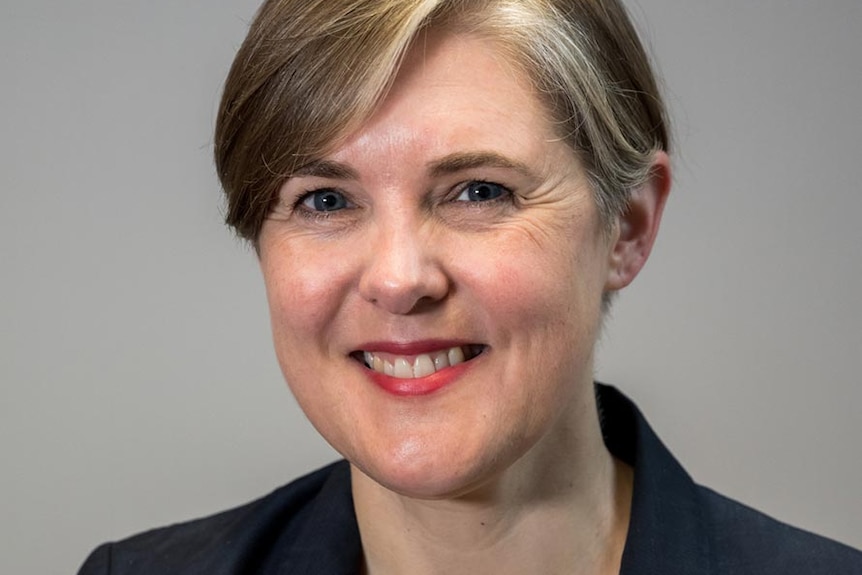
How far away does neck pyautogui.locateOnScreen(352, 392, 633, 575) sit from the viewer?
8.15 feet

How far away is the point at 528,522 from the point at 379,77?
744 mm

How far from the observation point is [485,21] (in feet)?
7.44

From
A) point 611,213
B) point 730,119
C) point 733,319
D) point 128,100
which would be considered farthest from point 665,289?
point 128,100

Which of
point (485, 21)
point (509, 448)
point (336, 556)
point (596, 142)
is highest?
point (485, 21)

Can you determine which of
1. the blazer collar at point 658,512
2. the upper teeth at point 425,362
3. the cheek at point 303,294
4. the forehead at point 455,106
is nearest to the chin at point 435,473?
the upper teeth at point 425,362

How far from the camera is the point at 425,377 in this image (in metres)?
2.30

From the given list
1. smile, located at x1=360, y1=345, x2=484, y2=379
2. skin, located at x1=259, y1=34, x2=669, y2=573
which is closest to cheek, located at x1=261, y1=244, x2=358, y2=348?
skin, located at x1=259, y1=34, x2=669, y2=573

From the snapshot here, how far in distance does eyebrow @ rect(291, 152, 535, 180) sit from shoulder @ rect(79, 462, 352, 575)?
0.69 m

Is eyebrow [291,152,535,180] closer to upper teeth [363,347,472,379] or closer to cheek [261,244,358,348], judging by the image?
cheek [261,244,358,348]

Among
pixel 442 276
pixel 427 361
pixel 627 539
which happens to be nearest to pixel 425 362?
pixel 427 361

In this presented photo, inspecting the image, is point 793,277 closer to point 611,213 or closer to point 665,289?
point 665,289

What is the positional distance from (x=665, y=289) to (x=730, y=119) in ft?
1.20

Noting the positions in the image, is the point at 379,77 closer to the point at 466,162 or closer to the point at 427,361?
the point at 466,162

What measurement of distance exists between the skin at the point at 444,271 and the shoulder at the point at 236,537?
0.41m
